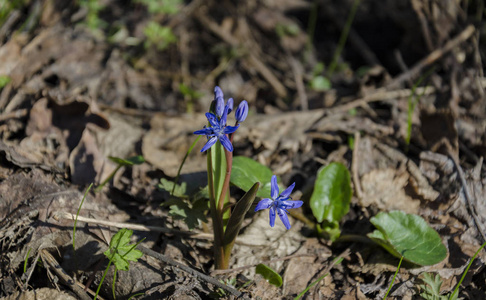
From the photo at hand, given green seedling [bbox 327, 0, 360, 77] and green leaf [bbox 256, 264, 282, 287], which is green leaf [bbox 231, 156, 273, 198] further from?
green seedling [bbox 327, 0, 360, 77]

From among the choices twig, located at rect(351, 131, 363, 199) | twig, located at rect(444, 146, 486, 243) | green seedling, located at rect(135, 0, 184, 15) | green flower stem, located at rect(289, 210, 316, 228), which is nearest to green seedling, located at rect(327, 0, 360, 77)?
twig, located at rect(351, 131, 363, 199)

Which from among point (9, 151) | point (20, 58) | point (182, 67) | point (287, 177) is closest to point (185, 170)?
point (287, 177)

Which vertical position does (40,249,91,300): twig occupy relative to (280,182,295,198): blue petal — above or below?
below

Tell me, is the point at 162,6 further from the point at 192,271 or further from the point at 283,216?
the point at 283,216

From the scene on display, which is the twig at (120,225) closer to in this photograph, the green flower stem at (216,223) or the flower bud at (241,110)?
the green flower stem at (216,223)

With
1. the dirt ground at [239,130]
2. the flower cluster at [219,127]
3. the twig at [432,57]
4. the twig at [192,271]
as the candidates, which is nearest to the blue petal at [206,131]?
the flower cluster at [219,127]

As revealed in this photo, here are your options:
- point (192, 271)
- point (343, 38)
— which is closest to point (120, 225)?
point (192, 271)
